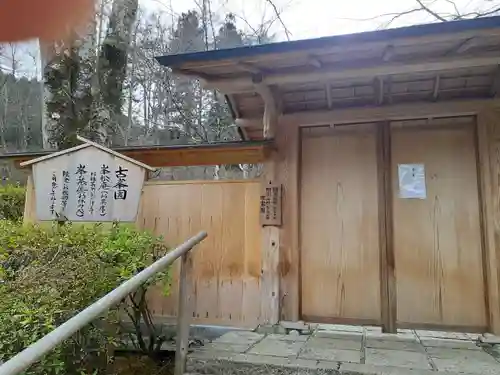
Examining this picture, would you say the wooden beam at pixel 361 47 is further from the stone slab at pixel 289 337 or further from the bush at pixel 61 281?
the stone slab at pixel 289 337

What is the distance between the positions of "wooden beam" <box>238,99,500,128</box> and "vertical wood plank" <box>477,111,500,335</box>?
0.11 metres

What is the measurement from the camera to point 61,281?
2.42m

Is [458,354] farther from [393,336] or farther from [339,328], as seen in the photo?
[339,328]

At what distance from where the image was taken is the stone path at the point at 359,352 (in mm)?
2447

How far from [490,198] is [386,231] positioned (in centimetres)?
91

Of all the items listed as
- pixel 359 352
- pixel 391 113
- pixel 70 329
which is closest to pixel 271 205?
pixel 391 113

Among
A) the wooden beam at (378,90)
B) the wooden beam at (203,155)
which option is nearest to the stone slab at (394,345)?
the wooden beam at (203,155)

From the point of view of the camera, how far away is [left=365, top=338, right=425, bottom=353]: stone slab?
2983 millimetres

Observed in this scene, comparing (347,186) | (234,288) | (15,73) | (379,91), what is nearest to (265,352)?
(234,288)

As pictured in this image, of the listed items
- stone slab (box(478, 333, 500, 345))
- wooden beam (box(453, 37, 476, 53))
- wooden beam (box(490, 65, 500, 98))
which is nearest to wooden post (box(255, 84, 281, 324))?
wooden beam (box(453, 37, 476, 53))

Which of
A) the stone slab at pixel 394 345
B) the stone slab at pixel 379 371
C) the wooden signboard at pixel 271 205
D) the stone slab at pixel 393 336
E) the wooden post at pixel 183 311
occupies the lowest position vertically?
the stone slab at pixel 393 336

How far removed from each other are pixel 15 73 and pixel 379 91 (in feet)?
48.1

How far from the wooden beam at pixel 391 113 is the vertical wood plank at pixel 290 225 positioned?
0.48 ft

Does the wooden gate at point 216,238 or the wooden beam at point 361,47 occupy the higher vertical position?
the wooden beam at point 361,47
